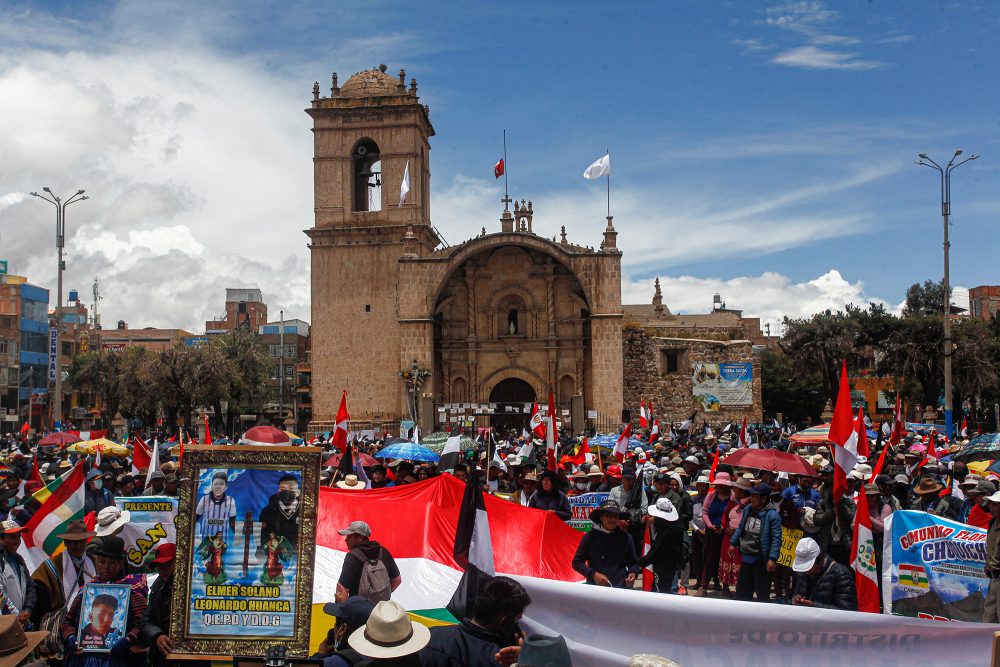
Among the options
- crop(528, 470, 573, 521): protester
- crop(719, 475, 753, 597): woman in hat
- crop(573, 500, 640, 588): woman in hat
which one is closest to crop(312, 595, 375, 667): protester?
crop(573, 500, 640, 588): woman in hat

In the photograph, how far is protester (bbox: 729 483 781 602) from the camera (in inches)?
360

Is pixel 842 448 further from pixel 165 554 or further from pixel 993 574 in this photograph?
pixel 165 554

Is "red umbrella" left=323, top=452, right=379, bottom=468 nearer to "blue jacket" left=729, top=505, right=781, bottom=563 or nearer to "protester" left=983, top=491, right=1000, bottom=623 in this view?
"blue jacket" left=729, top=505, right=781, bottom=563

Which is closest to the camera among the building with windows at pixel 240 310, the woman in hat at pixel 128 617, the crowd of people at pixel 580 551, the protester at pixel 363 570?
the crowd of people at pixel 580 551

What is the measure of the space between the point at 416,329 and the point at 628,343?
993 cm

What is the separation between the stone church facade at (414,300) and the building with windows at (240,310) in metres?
52.6

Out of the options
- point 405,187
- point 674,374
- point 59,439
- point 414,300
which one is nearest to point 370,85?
point 405,187

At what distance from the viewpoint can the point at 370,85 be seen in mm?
44219

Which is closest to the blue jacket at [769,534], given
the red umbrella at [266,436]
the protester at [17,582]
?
the red umbrella at [266,436]

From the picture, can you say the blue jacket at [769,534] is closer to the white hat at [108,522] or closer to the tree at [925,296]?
the white hat at [108,522]

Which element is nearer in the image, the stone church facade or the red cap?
the red cap

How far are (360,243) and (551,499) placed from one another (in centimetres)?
3327

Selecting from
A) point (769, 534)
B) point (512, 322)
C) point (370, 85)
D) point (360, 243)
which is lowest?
point (769, 534)

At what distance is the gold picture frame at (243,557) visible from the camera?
5.64 metres
